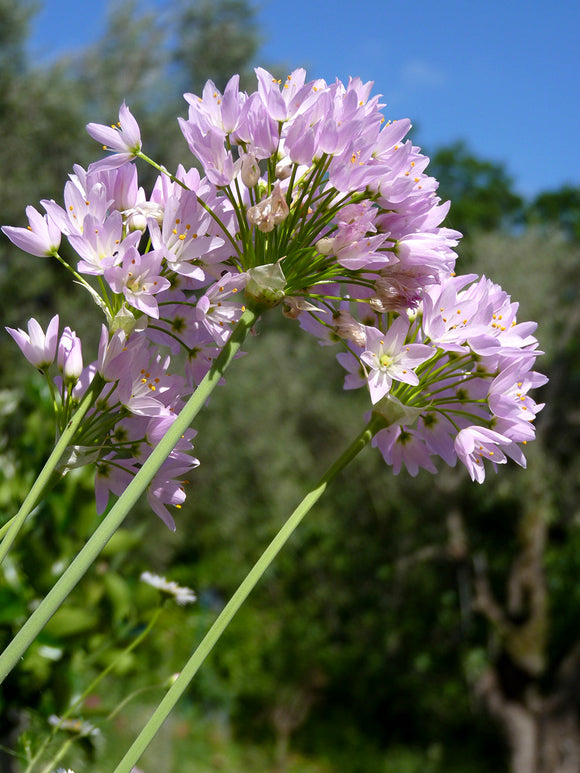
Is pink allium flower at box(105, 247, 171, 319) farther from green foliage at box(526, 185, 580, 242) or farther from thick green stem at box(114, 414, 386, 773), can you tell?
green foliage at box(526, 185, 580, 242)

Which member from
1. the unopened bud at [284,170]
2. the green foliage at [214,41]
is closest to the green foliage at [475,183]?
the green foliage at [214,41]

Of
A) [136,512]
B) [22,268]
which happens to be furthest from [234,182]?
[22,268]

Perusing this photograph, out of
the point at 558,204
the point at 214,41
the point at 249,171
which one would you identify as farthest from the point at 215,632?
the point at 558,204

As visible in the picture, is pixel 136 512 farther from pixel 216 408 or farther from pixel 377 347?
pixel 377 347

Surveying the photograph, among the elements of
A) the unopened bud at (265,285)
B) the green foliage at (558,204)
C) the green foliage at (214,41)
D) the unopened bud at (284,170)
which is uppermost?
the green foliage at (558,204)

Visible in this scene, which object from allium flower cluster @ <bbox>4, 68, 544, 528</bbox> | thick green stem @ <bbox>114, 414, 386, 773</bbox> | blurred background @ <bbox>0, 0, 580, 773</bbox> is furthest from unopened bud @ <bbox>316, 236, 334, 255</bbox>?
blurred background @ <bbox>0, 0, 580, 773</bbox>

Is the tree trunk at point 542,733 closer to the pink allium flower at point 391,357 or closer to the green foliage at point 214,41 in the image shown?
the pink allium flower at point 391,357

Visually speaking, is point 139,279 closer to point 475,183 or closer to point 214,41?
point 214,41

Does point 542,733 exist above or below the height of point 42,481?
below
